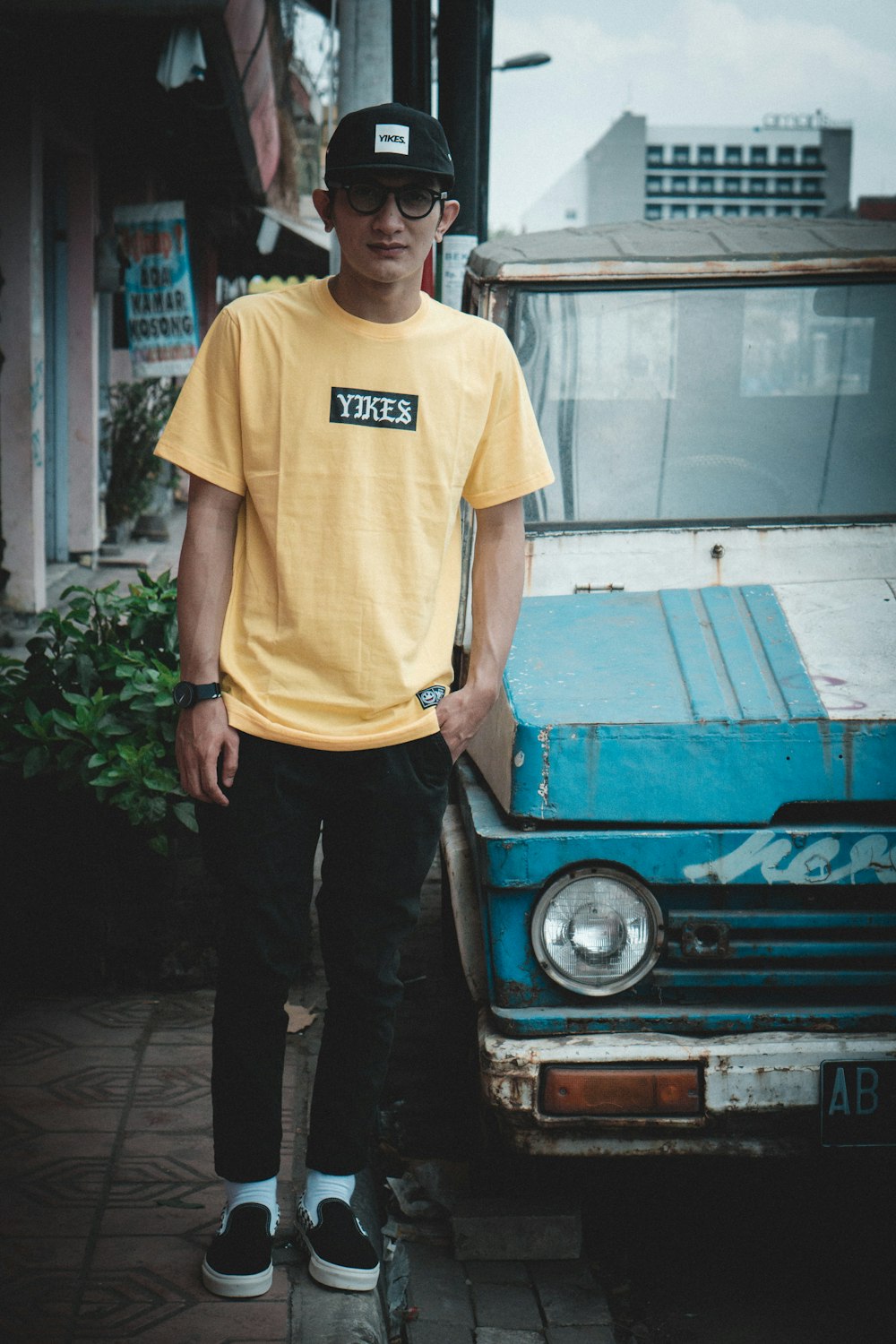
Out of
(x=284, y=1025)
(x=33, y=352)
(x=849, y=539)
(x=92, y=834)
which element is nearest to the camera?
(x=284, y=1025)

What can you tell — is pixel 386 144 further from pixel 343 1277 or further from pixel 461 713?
pixel 343 1277

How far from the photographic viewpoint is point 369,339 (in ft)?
7.42

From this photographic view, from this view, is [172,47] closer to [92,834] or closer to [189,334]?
[189,334]

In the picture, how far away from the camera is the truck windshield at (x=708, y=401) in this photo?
11.0 feet

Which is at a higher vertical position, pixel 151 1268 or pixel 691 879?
pixel 691 879

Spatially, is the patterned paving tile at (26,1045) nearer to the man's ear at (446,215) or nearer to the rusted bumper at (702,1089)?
the rusted bumper at (702,1089)

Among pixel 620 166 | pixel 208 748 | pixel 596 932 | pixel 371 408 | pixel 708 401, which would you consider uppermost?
pixel 620 166

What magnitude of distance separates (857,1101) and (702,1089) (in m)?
0.28

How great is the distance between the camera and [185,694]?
2.28m

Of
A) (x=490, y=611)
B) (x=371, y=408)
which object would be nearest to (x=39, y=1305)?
(x=490, y=611)

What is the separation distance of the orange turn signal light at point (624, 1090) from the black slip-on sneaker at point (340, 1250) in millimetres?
480

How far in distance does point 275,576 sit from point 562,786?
0.64m

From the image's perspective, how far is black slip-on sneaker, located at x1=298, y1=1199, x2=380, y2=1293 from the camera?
2439 mm

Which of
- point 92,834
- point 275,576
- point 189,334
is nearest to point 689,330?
point 275,576
